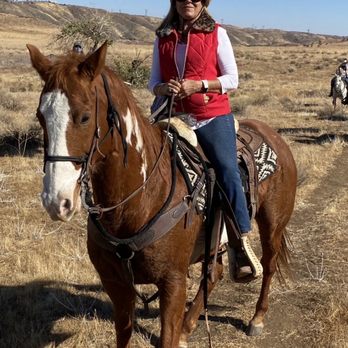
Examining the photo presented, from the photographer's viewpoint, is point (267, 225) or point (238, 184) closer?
point (238, 184)

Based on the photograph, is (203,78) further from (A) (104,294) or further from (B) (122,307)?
(A) (104,294)

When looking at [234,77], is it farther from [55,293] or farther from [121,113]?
[55,293]

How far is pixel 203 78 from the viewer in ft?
11.5

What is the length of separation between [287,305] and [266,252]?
67cm

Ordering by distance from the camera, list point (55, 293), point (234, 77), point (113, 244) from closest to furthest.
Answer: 1. point (113, 244)
2. point (234, 77)
3. point (55, 293)

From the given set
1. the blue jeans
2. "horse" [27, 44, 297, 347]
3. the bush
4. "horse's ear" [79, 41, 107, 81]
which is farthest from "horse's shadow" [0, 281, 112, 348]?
the bush

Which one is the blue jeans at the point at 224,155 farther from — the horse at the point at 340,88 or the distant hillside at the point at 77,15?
the distant hillside at the point at 77,15

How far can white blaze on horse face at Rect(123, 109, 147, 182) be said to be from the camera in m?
2.82

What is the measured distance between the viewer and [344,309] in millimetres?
4582

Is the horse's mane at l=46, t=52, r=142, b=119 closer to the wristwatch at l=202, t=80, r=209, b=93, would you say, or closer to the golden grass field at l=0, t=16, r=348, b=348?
the wristwatch at l=202, t=80, r=209, b=93

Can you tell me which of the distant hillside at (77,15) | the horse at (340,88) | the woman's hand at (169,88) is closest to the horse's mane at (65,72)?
the woman's hand at (169,88)

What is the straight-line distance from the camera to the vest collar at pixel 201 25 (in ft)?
11.2

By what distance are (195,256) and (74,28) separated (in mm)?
14458

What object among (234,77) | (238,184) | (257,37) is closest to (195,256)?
(238,184)
